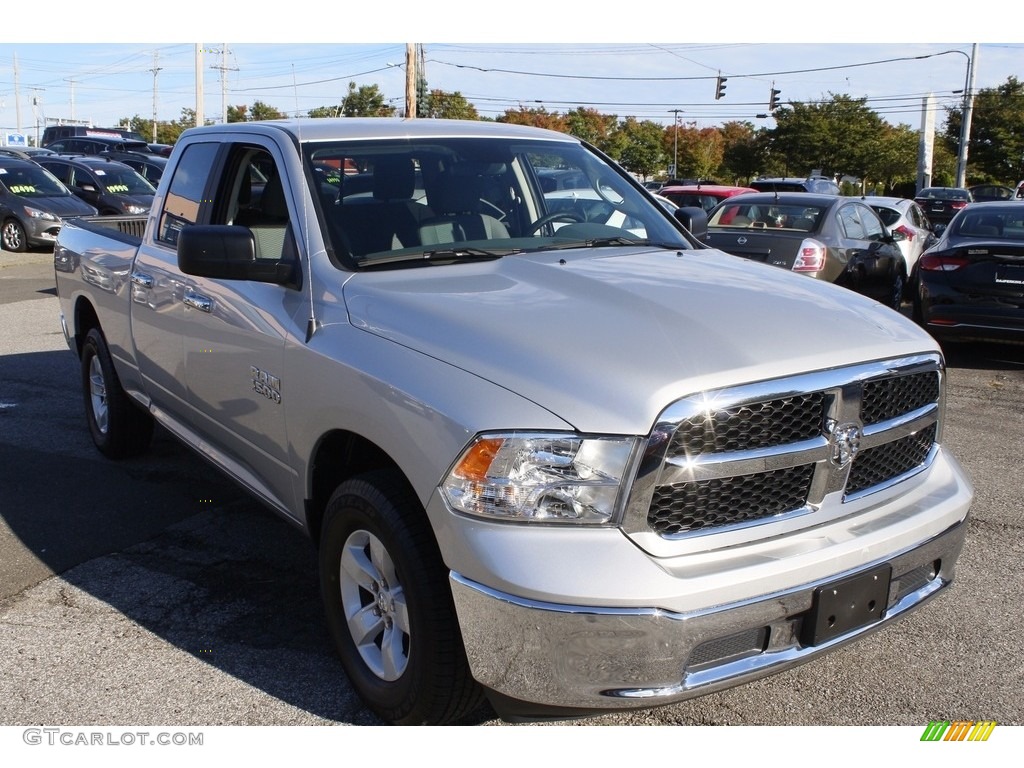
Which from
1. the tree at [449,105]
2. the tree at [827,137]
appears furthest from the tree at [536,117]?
the tree at [827,137]

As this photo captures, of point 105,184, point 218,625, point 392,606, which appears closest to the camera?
point 392,606

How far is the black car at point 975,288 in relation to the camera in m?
8.84

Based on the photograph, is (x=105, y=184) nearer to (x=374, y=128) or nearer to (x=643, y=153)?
(x=374, y=128)

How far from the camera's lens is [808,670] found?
3578mm

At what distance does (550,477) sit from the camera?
2.62m

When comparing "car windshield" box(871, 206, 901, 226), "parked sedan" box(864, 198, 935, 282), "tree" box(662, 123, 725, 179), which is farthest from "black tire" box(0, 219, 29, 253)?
"tree" box(662, 123, 725, 179)

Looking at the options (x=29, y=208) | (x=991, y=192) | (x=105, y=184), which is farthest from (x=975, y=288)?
(x=991, y=192)

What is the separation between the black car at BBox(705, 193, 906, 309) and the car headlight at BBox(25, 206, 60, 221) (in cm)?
1268

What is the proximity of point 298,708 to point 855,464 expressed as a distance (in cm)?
199

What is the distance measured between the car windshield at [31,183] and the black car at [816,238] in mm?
13461

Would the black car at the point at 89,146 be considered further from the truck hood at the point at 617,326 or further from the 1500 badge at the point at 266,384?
the truck hood at the point at 617,326

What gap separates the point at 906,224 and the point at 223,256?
44.1 feet

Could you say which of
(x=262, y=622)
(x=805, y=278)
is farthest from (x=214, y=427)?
(x=805, y=278)

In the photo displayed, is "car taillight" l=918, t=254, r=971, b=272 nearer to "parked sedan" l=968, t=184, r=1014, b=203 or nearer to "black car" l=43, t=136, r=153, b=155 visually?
"black car" l=43, t=136, r=153, b=155
